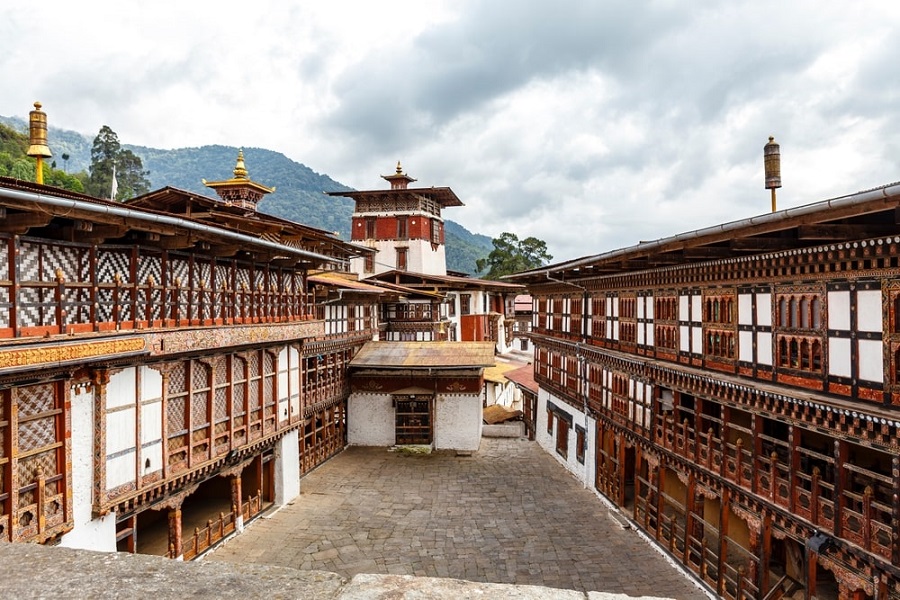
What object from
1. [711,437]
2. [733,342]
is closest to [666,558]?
[711,437]

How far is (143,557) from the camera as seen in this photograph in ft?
9.93

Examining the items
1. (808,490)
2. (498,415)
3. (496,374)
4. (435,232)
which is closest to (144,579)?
(808,490)

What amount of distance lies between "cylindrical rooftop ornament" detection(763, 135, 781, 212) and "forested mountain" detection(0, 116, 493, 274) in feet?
378

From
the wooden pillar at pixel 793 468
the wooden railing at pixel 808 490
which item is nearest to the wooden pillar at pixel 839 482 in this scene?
the wooden railing at pixel 808 490

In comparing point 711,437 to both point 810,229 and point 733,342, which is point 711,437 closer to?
point 733,342

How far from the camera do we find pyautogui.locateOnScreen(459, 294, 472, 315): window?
151ft

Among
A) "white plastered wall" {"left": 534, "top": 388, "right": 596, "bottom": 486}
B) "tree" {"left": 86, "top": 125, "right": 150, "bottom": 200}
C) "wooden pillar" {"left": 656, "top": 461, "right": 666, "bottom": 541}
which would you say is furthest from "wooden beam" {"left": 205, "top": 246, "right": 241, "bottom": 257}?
Answer: "tree" {"left": 86, "top": 125, "right": 150, "bottom": 200}

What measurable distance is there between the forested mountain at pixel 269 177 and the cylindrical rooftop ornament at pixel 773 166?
11511 cm

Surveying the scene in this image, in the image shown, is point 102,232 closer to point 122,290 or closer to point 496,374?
point 122,290

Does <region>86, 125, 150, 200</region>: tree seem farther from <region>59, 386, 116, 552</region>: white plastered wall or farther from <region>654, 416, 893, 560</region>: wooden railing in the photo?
<region>654, 416, 893, 560</region>: wooden railing

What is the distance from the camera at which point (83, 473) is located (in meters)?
9.92

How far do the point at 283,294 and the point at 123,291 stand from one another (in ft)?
20.4

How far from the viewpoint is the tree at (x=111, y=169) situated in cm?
6159

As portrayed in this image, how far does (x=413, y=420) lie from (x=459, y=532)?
1015cm
